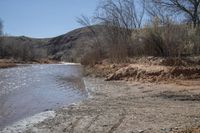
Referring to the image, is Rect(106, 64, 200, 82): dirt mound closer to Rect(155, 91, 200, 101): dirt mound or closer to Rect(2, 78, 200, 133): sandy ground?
Rect(2, 78, 200, 133): sandy ground

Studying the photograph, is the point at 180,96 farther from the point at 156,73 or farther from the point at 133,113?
the point at 156,73

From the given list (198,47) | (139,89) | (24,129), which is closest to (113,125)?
(24,129)

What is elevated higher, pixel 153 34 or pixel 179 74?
pixel 153 34

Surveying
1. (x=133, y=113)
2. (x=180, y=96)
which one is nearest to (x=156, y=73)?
(x=180, y=96)

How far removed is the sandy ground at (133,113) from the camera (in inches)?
415

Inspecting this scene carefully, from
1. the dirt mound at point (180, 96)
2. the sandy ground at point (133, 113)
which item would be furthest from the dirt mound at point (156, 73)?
the dirt mound at point (180, 96)

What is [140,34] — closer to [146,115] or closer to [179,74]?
[179,74]

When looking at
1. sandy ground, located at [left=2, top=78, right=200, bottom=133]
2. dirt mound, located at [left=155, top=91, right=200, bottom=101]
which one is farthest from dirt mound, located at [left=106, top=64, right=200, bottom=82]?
dirt mound, located at [left=155, top=91, right=200, bottom=101]

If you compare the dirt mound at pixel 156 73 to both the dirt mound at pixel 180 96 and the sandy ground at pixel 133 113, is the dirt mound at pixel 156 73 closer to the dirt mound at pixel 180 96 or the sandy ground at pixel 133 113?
the sandy ground at pixel 133 113

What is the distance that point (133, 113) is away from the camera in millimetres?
12648

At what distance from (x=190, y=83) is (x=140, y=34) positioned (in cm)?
1200

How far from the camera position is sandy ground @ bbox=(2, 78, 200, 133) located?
10531mm

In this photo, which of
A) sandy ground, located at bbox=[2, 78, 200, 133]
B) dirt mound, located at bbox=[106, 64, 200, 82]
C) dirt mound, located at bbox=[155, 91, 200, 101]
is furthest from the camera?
dirt mound, located at bbox=[106, 64, 200, 82]

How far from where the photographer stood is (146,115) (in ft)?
39.8
